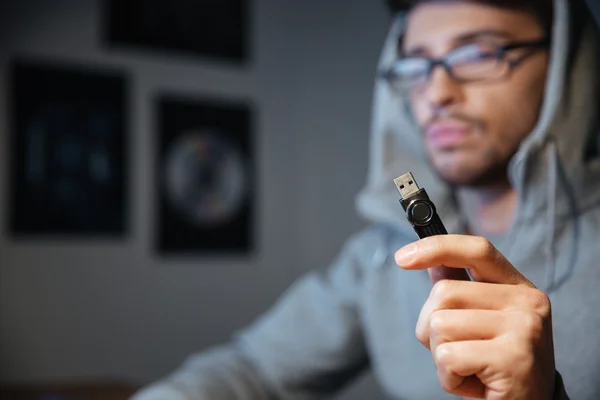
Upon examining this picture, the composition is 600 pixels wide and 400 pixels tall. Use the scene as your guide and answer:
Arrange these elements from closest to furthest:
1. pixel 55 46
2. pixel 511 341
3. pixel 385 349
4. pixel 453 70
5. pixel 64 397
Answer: pixel 511 341 → pixel 453 70 → pixel 385 349 → pixel 64 397 → pixel 55 46

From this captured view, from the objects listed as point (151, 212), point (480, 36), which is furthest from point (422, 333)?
point (151, 212)

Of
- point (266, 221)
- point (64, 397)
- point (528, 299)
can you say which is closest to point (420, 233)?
point (528, 299)

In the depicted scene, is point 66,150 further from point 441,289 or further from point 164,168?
point 441,289

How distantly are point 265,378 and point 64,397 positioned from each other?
39cm

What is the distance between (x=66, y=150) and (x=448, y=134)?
143cm

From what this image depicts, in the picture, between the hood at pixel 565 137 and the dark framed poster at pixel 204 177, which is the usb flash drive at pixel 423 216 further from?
the dark framed poster at pixel 204 177

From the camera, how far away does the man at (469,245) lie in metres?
0.38

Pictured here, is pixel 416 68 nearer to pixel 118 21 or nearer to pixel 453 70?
pixel 453 70

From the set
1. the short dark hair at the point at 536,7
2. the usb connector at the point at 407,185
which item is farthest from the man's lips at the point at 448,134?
the usb connector at the point at 407,185

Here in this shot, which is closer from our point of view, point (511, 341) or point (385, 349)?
point (511, 341)

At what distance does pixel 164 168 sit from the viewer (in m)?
1.98

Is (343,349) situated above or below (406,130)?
below

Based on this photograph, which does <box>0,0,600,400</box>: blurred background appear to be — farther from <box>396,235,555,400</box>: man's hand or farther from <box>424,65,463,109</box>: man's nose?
<box>396,235,555,400</box>: man's hand

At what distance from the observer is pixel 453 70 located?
687mm
